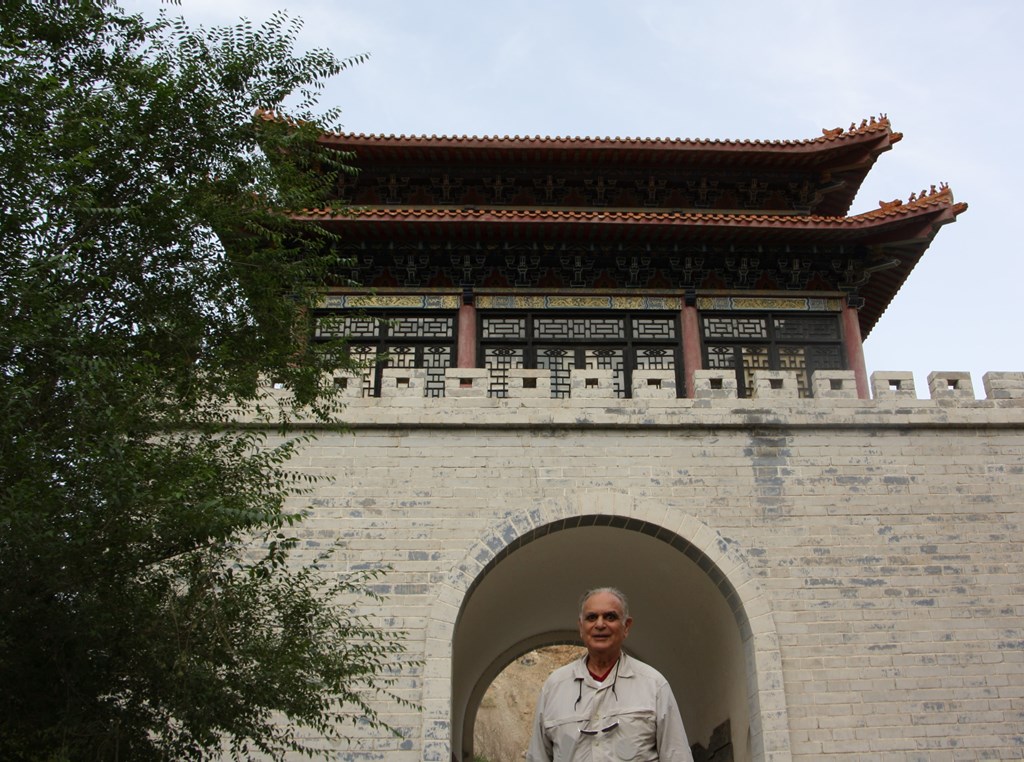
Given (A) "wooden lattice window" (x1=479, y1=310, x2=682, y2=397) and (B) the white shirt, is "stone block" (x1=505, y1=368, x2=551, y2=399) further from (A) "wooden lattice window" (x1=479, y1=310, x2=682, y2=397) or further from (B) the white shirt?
(B) the white shirt

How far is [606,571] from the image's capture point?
38.5 feet

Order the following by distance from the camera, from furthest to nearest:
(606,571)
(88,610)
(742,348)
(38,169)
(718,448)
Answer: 1. (742,348)
2. (606,571)
3. (718,448)
4. (38,169)
5. (88,610)

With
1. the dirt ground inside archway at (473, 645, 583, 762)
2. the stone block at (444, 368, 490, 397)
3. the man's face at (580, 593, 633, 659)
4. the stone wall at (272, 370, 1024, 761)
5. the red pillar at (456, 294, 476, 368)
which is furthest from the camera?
the dirt ground inside archway at (473, 645, 583, 762)

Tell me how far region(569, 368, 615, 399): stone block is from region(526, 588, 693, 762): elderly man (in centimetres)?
674

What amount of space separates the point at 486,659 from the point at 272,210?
7.50 meters

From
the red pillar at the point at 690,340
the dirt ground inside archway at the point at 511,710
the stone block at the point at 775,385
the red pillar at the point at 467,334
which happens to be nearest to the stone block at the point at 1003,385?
the stone block at the point at 775,385

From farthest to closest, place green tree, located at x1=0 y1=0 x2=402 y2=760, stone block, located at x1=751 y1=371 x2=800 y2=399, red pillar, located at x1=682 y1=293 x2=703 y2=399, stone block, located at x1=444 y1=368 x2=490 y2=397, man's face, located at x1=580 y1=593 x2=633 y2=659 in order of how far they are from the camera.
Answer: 1. red pillar, located at x1=682 y1=293 x2=703 y2=399
2. stone block, located at x1=751 y1=371 x2=800 y2=399
3. stone block, located at x1=444 y1=368 x2=490 y2=397
4. green tree, located at x1=0 y1=0 x2=402 y2=760
5. man's face, located at x1=580 y1=593 x2=633 y2=659

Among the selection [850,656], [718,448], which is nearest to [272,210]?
[718,448]

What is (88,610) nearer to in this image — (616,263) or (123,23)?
(123,23)

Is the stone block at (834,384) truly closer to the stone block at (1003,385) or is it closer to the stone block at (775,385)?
the stone block at (775,385)

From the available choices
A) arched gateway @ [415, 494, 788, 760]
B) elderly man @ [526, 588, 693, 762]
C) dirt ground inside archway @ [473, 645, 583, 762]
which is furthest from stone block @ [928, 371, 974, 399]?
dirt ground inside archway @ [473, 645, 583, 762]

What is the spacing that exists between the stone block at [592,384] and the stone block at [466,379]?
0.91m

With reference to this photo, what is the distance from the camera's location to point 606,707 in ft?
12.7

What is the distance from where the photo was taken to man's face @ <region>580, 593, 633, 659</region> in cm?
394
